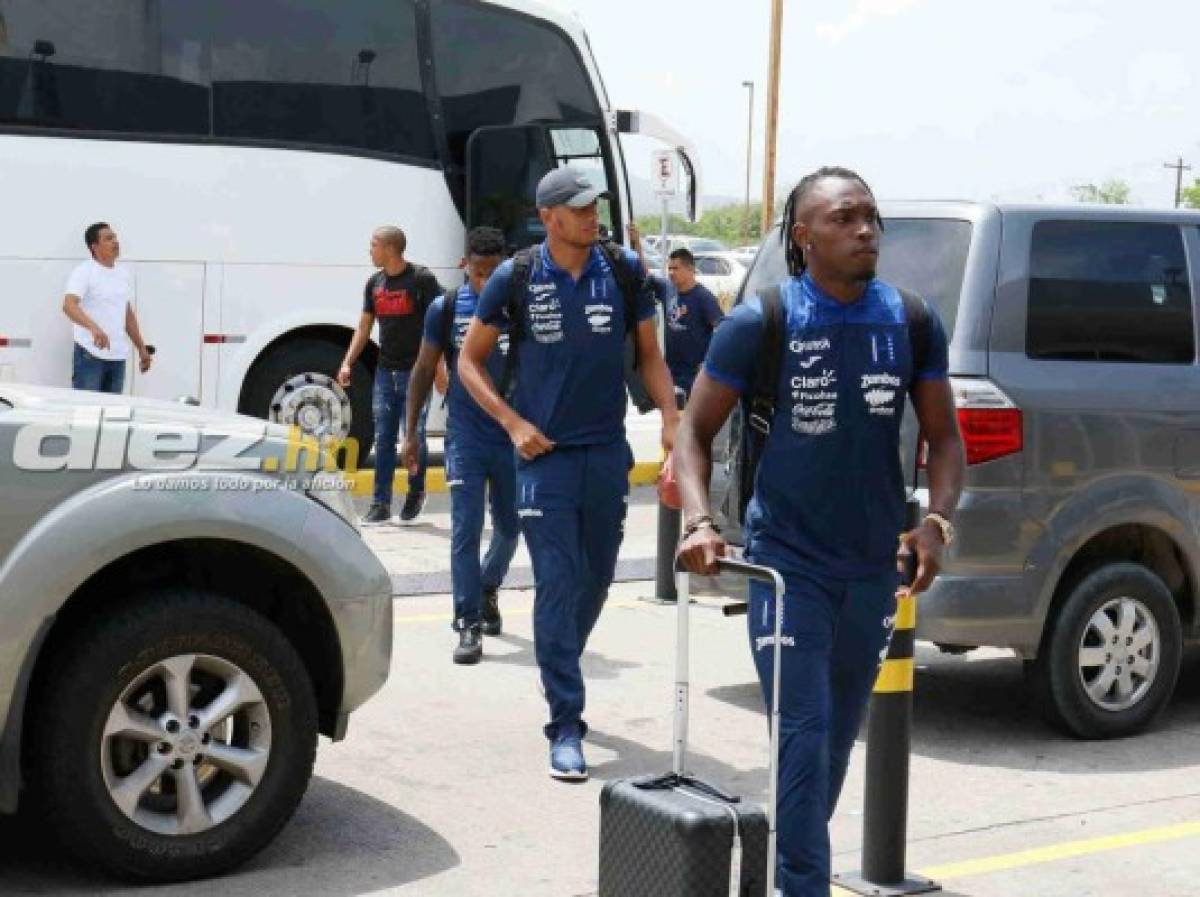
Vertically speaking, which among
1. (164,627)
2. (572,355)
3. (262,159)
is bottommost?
(164,627)

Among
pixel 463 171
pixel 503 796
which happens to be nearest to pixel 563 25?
pixel 463 171

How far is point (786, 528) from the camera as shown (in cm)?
462

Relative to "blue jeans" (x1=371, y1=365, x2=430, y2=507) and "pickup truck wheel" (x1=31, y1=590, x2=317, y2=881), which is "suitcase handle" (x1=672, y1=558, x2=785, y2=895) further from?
"blue jeans" (x1=371, y1=365, x2=430, y2=507)

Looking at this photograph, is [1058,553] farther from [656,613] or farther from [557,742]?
[656,613]

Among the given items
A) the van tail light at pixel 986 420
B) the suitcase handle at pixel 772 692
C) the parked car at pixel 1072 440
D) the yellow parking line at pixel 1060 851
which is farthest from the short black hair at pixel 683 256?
the suitcase handle at pixel 772 692

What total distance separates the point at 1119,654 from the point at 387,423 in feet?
21.4

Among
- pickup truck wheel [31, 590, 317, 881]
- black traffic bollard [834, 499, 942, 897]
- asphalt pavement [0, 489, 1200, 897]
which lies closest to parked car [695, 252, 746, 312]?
asphalt pavement [0, 489, 1200, 897]

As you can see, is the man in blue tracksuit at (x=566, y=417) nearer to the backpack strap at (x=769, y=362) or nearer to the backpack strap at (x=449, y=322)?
the backpack strap at (x=449, y=322)

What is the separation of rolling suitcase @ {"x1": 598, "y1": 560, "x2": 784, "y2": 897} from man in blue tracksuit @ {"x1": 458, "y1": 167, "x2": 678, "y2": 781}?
2306mm

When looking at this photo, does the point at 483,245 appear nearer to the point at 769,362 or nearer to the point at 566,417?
the point at 566,417

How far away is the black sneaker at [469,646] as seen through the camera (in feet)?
28.1

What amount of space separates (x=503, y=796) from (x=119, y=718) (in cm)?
157

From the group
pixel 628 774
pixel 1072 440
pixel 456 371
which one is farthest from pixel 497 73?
pixel 628 774

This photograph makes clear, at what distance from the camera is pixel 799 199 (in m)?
4.69
